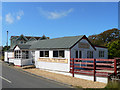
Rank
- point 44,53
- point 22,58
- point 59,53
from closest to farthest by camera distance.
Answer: point 59,53 < point 44,53 < point 22,58

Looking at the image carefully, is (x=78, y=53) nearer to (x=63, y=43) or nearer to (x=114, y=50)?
(x=63, y=43)

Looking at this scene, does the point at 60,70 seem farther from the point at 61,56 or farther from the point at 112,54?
the point at 112,54

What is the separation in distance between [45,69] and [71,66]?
4549 millimetres

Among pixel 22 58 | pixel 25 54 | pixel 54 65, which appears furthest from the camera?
pixel 25 54

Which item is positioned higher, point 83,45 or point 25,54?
point 83,45

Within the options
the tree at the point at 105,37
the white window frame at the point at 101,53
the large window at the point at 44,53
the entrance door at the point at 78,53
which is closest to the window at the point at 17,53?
the large window at the point at 44,53

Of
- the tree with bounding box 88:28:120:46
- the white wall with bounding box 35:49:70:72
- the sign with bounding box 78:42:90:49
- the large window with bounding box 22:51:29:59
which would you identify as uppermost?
the tree with bounding box 88:28:120:46

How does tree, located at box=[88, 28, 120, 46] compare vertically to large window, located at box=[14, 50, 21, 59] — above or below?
above

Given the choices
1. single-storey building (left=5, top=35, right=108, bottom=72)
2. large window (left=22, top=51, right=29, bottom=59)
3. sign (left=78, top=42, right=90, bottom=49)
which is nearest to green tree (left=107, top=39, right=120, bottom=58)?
single-storey building (left=5, top=35, right=108, bottom=72)

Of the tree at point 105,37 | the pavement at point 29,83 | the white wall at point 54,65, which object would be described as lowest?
the pavement at point 29,83

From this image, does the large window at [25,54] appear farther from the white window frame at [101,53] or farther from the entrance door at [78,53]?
the white window frame at [101,53]

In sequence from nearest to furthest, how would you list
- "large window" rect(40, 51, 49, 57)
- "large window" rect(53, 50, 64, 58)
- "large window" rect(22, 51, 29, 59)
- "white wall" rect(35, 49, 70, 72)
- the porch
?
"white wall" rect(35, 49, 70, 72) → "large window" rect(53, 50, 64, 58) → "large window" rect(40, 51, 49, 57) → the porch → "large window" rect(22, 51, 29, 59)

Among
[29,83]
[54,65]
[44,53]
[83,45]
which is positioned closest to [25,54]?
[44,53]

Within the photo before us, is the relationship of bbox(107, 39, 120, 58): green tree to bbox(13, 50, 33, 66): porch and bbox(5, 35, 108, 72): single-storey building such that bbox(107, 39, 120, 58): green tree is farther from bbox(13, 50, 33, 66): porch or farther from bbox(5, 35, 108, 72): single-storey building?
bbox(13, 50, 33, 66): porch
